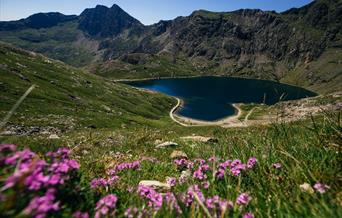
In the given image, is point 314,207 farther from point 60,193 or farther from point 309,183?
point 60,193

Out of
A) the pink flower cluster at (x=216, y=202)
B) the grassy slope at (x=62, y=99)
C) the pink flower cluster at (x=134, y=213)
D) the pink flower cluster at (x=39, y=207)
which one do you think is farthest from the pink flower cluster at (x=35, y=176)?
the grassy slope at (x=62, y=99)

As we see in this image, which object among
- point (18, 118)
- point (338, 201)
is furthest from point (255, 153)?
point (18, 118)

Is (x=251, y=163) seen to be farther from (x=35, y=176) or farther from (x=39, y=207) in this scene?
(x=39, y=207)

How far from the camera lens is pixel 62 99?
400 ft

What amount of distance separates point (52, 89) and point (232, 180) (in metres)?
132

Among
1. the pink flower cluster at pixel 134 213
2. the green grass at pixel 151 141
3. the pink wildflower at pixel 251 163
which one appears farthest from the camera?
the pink wildflower at pixel 251 163

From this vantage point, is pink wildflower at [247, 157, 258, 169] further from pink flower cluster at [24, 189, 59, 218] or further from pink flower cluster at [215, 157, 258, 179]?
pink flower cluster at [24, 189, 59, 218]

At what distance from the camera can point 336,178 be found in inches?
146

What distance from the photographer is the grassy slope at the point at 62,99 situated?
9125cm

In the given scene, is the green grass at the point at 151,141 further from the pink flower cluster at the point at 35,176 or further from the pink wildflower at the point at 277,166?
the pink flower cluster at the point at 35,176

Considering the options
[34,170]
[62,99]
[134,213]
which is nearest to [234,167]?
[134,213]

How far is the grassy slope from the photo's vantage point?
91.2 m

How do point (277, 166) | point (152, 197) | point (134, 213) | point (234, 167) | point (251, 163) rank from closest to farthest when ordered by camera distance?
point (134, 213), point (152, 197), point (277, 166), point (234, 167), point (251, 163)

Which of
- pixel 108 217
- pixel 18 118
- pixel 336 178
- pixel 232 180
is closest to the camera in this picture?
pixel 108 217
